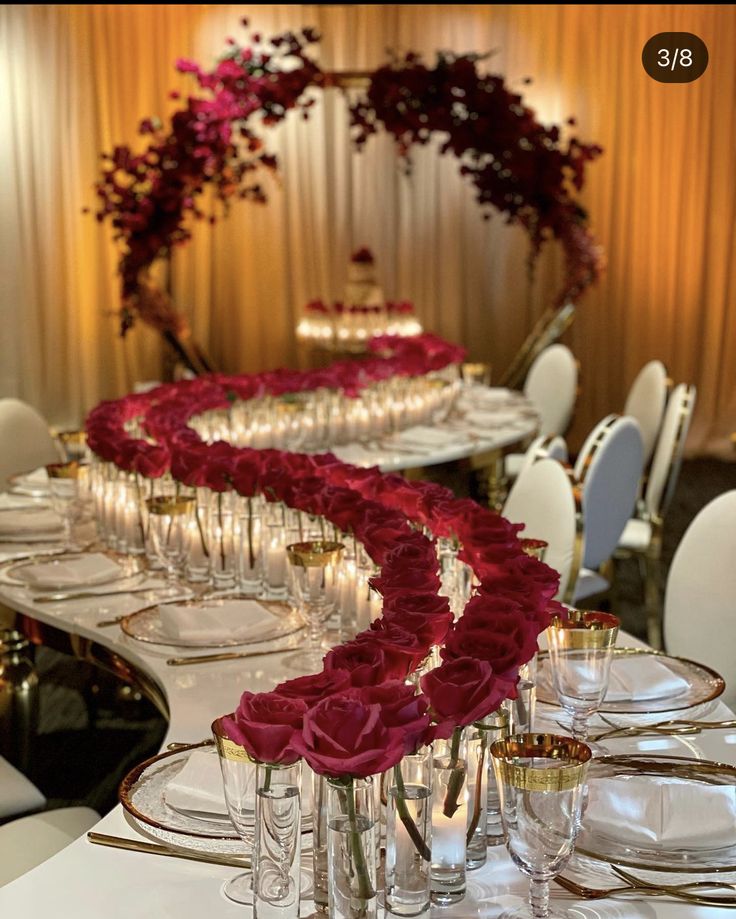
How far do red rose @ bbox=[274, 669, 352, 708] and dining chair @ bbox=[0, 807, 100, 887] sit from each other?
0.93 metres

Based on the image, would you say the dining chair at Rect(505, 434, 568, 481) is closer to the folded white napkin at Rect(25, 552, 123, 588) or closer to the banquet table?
the folded white napkin at Rect(25, 552, 123, 588)

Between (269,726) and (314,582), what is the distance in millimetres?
936

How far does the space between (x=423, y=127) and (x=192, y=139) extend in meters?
1.19

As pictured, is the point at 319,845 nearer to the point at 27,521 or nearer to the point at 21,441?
the point at 27,521

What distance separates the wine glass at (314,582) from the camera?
2.05m

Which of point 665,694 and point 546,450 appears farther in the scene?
point 546,450

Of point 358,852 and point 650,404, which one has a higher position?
point 358,852

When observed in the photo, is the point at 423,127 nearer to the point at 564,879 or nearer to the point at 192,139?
the point at 192,139

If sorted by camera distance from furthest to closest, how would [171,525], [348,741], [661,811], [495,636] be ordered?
[171,525]
[661,811]
[495,636]
[348,741]

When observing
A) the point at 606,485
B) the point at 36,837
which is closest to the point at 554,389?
the point at 606,485

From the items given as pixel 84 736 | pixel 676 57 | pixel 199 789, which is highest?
pixel 676 57

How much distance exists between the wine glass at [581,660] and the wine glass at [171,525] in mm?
1109

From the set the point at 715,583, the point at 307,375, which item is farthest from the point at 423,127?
the point at 715,583

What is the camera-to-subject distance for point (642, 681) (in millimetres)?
1911
